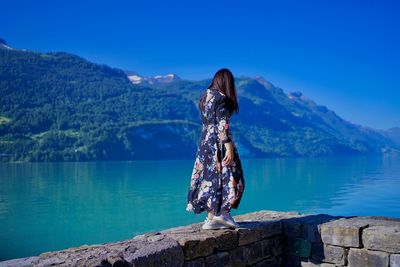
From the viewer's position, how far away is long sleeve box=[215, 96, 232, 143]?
4.99 meters

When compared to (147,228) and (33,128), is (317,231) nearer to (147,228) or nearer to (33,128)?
(147,228)

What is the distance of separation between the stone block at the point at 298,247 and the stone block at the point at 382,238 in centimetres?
87

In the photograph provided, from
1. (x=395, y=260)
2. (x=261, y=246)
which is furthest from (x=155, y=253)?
(x=395, y=260)

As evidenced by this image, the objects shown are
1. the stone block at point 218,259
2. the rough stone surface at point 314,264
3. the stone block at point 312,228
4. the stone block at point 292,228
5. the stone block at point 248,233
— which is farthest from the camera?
the stone block at point 292,228

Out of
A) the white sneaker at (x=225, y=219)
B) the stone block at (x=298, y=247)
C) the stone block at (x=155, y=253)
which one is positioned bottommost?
the stone block at (x=298, y=247)

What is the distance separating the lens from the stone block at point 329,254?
215 inches

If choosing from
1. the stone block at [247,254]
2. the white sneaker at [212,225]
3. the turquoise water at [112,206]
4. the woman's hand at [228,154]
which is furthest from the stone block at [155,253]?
the turquoise water at [112,206]

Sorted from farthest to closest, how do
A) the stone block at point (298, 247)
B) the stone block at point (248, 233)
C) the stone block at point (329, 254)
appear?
the stone block at point (298, 247)
the stone block at point (329, 254)
the stone block at point (248, 233)

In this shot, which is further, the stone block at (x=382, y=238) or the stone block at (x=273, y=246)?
the stone block at (x=273, y=246)

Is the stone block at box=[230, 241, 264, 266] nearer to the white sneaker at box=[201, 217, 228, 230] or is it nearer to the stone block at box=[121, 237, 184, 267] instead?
the white sneaker at box=[201, 217, 228, 230]

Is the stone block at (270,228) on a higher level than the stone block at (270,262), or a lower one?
higher

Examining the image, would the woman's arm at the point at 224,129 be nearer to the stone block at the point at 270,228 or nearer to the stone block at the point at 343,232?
the stone block at the point at 270,228

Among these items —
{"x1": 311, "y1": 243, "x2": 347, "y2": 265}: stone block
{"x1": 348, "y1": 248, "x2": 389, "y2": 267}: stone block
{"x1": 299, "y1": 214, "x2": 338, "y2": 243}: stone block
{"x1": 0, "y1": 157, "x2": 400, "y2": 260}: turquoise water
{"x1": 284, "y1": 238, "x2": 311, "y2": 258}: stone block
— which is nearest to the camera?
{"x1": 348, "y1": 248, "x2": 389, "y2": 267}: stone block

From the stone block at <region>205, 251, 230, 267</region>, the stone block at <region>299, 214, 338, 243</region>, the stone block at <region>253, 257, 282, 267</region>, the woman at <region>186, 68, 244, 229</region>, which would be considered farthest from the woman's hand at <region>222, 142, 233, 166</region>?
the stone block at <region>299, 214, 338, 243</region>
